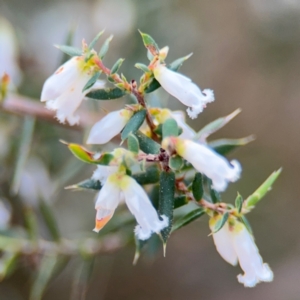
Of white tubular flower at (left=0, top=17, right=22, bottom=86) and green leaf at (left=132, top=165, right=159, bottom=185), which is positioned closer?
green leaf at (left=132, top=165, right=159, bottom=185)

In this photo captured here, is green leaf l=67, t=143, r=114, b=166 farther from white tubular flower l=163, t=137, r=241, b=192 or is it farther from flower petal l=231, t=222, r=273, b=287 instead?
flower petal l=231, t=222, r=273, b=287

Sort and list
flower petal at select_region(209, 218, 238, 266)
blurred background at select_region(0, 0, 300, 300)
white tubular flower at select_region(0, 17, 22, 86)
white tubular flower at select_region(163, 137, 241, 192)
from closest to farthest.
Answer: white tubular flower at select_region(163, 137, 241, 192)
flower petal at select_region(209, 218, 238, 266)
white tubular flower at select_region(0, 17, 22, 86)
blurred background at select_region(0, 0, 300, 300)

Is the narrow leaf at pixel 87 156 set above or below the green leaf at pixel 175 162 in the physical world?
below

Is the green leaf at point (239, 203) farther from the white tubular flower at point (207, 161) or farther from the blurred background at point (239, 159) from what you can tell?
the blurred background at point (239, 159)

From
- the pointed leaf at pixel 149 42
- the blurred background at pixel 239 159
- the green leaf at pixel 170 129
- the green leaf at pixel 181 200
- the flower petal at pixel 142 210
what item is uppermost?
the pointed leaf at pixel 149 42

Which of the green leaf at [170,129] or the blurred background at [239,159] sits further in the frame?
the blurred background at [239,159]

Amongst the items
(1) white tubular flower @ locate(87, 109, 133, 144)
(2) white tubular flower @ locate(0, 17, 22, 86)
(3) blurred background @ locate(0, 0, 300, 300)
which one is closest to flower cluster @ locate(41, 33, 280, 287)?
(1) white tubular flower @ locate(87, 109, 133, 144)

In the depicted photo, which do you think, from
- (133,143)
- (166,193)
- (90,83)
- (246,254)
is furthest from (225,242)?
(90,83)

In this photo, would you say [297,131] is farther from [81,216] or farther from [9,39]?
[9,39]

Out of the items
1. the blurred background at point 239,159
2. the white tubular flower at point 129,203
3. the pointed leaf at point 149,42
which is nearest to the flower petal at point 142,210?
the white tubular flower at point 129,203
